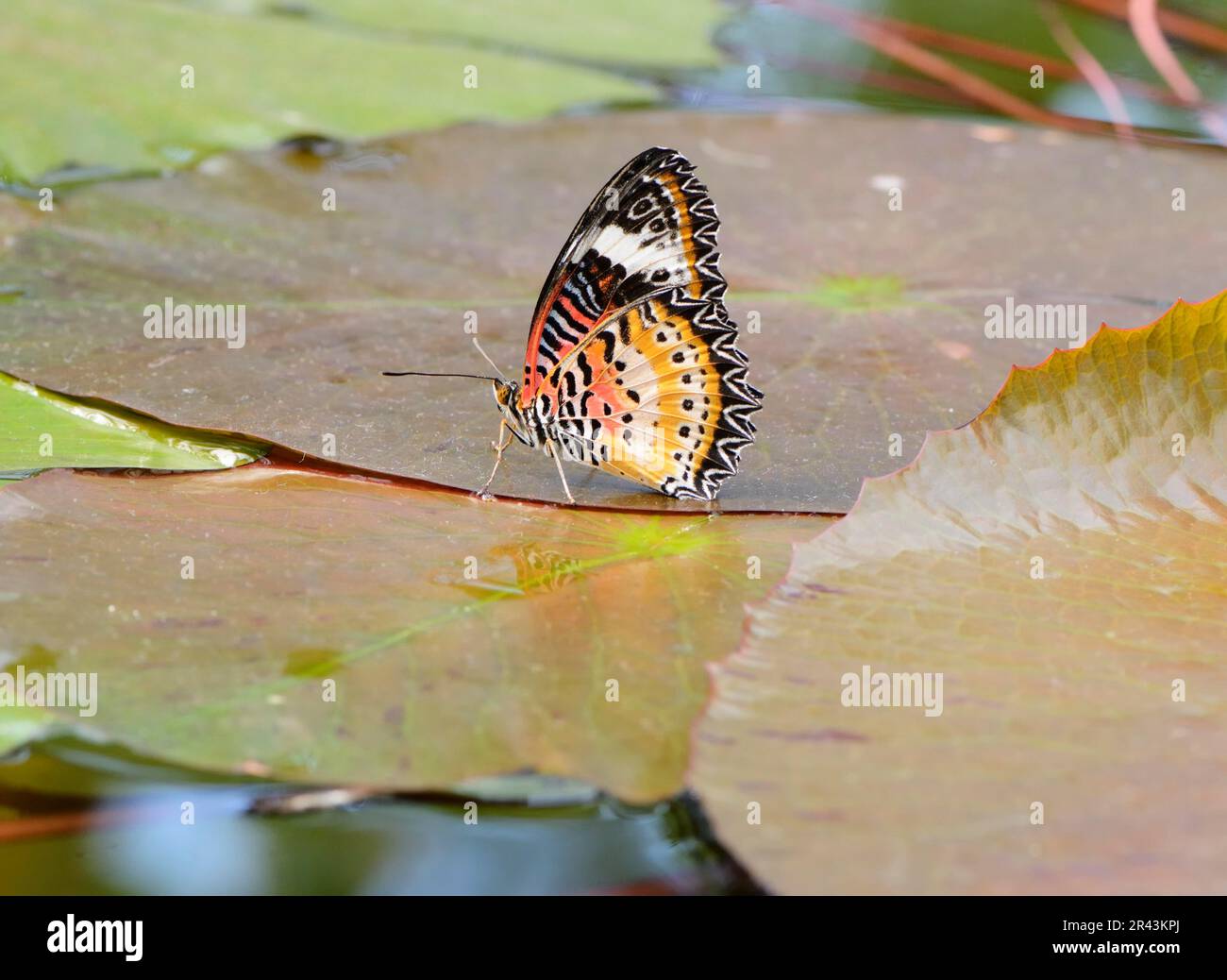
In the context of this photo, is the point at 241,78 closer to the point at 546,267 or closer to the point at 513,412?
the point at 546,267

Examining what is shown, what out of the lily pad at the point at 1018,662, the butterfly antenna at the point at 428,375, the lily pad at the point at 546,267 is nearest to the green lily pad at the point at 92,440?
the lily pad at the point at 546,267

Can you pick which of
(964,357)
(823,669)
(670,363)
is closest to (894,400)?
(964,357)

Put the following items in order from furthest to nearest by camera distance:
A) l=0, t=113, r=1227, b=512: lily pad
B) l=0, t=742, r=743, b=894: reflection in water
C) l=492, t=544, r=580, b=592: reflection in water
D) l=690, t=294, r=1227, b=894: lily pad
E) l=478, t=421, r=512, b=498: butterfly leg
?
l=0, t=113, r=1227, b=512: lily pad
l=478, t=421, r=512, b=498: butterfly leg
l=492, t=544, r=580, b=592: reflection in water
l=0, t=742, r=743, b=894: reflection in water
l=690, t=294, r=1227, b=894: lily pad

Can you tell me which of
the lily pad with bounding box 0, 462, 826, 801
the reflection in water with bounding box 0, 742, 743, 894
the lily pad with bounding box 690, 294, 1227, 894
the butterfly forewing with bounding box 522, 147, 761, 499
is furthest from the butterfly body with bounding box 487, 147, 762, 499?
the reflection in water with bounding box 0, 742, 743, 894

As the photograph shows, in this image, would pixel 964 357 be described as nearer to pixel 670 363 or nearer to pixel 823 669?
pixel 670 363

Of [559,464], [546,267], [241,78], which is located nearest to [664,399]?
[559,464]

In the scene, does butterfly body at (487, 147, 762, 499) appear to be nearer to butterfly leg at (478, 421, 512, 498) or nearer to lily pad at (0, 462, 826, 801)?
butterfly leg at (478, 421, 512, 498)
